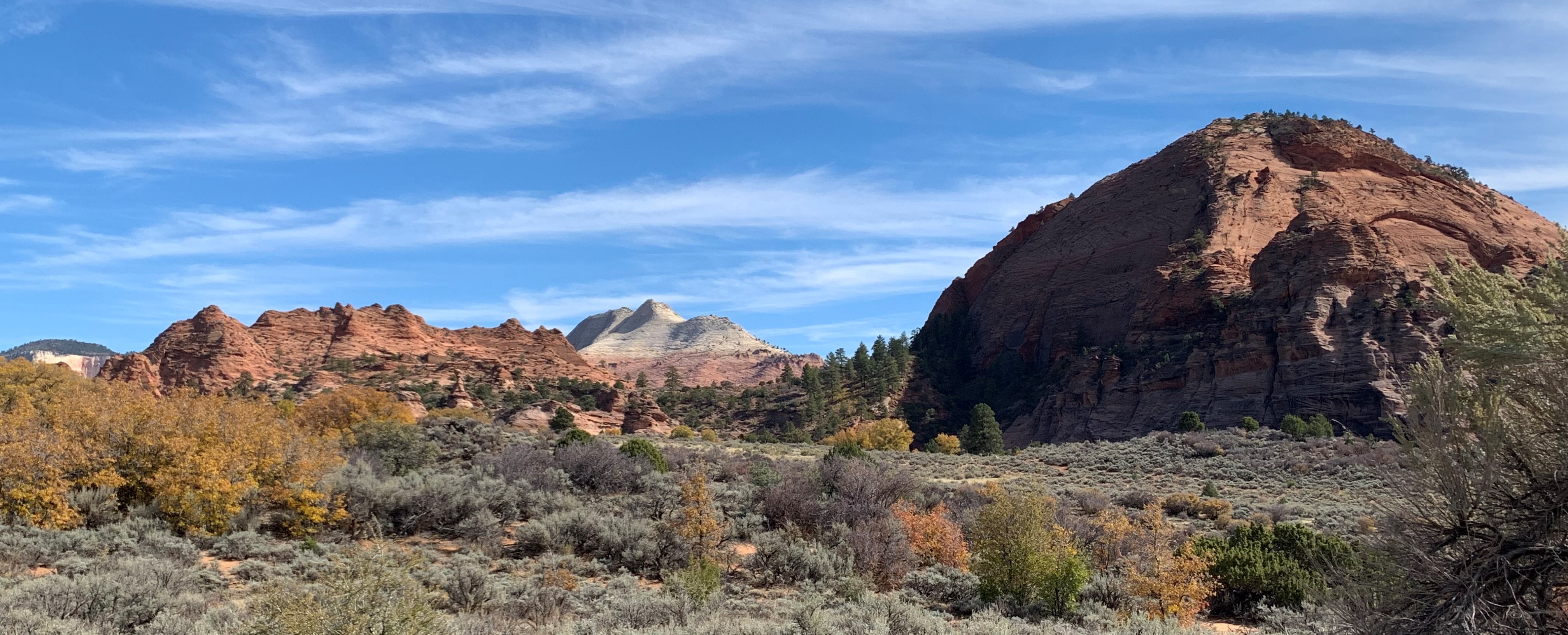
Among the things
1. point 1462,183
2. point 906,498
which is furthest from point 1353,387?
point 906,498

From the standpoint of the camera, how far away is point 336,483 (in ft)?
56.2

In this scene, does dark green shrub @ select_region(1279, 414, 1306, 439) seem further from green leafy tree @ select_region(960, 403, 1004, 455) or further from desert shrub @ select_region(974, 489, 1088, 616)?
desert shrub @ select_region(974, 489, 1088, 616)

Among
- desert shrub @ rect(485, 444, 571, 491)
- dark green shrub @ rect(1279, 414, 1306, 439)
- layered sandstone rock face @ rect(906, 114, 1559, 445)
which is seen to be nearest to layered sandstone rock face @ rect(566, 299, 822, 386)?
layered sandstone rock face @ rect(906, 114, 1559, 445)

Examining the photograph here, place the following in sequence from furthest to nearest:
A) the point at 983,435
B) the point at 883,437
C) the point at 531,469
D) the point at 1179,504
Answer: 1. the point at 983,435
2. the point at 883,437
3. the point at 1179,504
4. the point at 531,469

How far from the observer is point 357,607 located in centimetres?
611

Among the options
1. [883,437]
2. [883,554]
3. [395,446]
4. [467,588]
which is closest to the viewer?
[467,588]

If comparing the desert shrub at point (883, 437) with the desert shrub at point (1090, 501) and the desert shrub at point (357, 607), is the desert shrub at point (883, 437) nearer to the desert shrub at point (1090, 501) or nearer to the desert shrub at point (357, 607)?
the desert shrub at point (1090, 501)

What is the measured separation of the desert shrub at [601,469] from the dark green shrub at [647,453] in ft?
3.28

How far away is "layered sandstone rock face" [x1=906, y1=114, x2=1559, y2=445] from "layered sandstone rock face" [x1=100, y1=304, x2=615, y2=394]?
37.7 metres

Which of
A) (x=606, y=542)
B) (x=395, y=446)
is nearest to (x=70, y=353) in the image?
(x=395, y=446)

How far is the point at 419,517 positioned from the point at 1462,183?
8939cm

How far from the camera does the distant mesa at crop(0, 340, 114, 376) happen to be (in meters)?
127

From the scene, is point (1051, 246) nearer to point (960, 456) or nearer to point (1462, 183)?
point (1462, 183)

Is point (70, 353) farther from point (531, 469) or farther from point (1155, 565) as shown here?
point (1155, 565)
